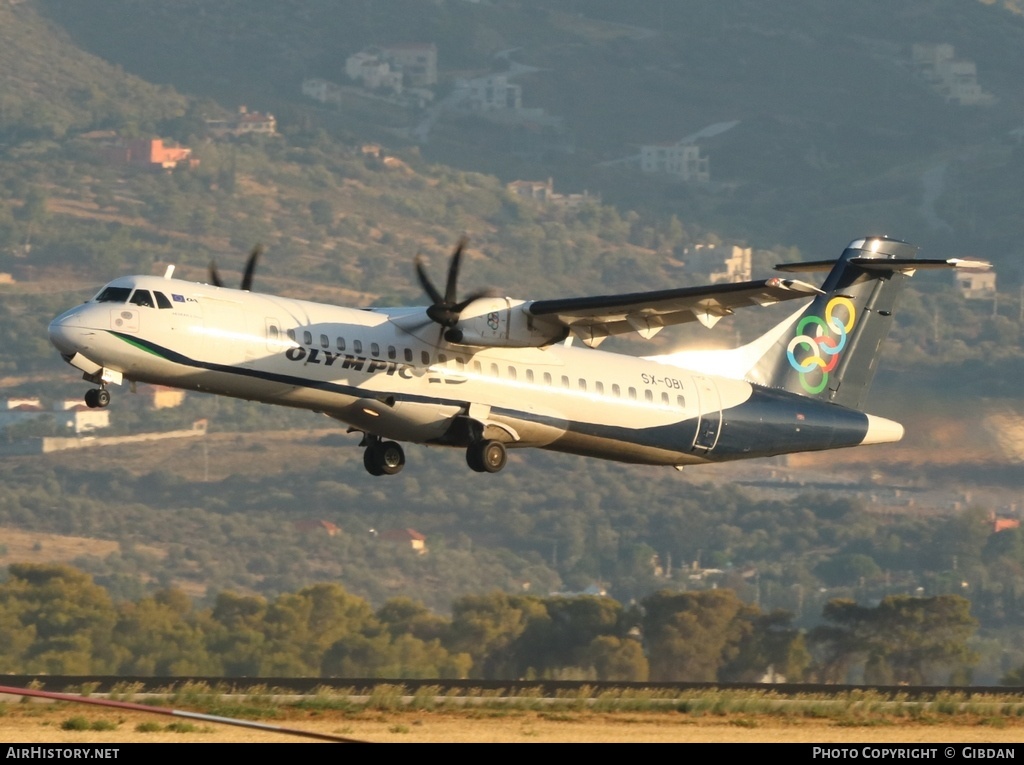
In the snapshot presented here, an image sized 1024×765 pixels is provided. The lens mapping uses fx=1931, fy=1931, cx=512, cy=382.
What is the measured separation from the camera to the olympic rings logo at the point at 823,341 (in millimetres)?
38812

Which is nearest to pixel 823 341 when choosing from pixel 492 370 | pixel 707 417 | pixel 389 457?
pixel 707 417

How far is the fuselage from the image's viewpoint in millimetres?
30656

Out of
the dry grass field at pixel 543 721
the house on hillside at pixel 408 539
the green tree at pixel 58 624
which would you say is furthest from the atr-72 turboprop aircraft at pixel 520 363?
the house on hillside at pixel 408 539

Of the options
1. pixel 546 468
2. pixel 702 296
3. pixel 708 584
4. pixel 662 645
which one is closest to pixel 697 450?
pixel 702 296

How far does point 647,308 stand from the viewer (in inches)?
1319

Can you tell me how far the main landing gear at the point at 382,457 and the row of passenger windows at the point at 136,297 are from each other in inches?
220

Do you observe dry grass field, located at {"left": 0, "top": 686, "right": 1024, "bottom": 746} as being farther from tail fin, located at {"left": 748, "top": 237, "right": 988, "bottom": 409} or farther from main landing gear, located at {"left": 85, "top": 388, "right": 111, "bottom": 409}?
tail fin, located at {"left": 748, "top": 237, "right": 988, "bottom": 409}

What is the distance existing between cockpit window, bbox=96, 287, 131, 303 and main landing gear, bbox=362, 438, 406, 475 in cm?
596

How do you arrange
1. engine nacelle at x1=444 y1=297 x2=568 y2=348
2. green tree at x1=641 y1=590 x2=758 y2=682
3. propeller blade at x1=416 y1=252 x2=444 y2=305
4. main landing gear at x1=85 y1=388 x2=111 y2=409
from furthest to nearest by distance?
1. green tree at x1=641 y1=590 x2=758 y2=682
2. engine nacelle at x1=444 y1=297 x2=568 y2=348
3. propeller blade at x1=416 y1=252 x2=444 y2=305
4. main landing gear at x1=85 y1=388 x2=111 y2=409

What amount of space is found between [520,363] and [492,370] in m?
0.65

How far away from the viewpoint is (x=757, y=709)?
30969 mm

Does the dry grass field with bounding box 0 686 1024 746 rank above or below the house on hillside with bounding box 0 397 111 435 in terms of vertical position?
below

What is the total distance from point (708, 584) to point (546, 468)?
21732 mm

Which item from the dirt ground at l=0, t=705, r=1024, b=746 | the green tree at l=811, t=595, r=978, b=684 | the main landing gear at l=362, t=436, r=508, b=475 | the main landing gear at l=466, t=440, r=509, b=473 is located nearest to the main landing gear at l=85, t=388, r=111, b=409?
the dirt ground at l=0, t=705, r=1024, b=746
